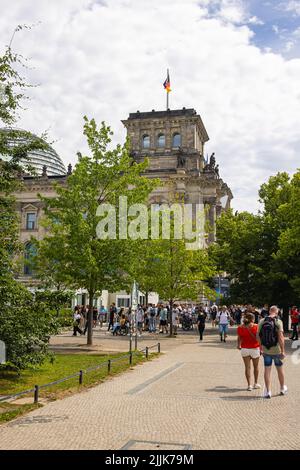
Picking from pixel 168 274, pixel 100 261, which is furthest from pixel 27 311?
pixel 168 274

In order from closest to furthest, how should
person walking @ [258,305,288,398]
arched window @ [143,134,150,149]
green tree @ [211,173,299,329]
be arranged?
person walking @ [258,305,288,398] < green tree @ [211,173,299,329] < arched window @ [143,134,150,149]

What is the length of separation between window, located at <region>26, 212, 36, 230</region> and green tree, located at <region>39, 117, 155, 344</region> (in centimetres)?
5406

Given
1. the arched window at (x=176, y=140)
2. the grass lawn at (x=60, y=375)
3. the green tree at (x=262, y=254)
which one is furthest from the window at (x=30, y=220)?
the grass lawn at (x=60, y=375)

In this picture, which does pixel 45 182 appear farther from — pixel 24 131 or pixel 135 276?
pixel 24 131

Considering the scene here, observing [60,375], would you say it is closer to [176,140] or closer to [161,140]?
[176,140]

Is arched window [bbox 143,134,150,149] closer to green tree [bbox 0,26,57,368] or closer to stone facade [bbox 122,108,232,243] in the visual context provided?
stone facade [bbox 122,108,232,243]

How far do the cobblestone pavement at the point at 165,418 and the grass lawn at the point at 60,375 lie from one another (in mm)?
573

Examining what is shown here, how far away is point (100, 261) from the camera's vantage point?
80.9 feet

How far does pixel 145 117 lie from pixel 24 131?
219 ft

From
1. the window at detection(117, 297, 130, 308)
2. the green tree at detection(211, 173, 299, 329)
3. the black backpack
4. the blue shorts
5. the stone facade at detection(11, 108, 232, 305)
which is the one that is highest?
the stone facade at detection(11, 108, 232, 305)

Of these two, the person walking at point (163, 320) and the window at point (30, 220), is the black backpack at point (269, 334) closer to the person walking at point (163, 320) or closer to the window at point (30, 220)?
the person walking at point (163, 320)

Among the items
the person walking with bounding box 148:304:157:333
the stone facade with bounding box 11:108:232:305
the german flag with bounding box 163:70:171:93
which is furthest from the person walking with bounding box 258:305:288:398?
the german flag with bounding box 163:70:171:93

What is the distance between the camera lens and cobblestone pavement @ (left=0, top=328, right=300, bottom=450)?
7871 millimetres

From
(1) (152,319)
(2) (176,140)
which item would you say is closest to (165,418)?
(1) (152,319)
